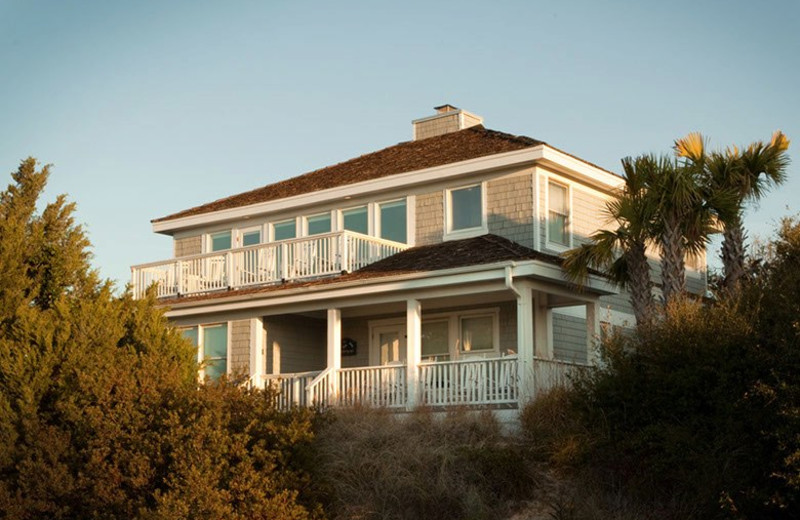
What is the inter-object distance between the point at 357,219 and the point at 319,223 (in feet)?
3.87

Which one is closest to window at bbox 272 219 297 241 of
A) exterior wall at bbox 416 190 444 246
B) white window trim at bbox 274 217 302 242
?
white window trim at bbox 274 217 302 242

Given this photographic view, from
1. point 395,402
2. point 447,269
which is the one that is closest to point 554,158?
point 447,269

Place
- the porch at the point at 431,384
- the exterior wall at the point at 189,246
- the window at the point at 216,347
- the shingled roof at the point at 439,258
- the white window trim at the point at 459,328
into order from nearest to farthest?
the porch at the point at 431,384
the shingled roof at the point at 439,258
the white window trim at the point at 459,328
the window at the point at 216,347
the exterior wall at the point at 189,246

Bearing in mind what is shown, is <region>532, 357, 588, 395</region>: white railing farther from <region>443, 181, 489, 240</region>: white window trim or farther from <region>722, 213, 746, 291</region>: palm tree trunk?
<region>443, 181, 489, 240</region>: white window trim

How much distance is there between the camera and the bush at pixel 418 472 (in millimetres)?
15422

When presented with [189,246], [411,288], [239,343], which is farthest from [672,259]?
[189,246]

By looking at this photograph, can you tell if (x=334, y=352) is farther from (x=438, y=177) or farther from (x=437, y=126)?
(x=437, y=126)

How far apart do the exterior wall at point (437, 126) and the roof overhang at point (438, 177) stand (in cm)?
362

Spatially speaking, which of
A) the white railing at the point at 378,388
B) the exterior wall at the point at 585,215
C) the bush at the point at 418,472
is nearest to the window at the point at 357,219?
the white railing at the point at 378,388

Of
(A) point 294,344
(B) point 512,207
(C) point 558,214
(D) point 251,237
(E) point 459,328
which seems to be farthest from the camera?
(D) point 251,237

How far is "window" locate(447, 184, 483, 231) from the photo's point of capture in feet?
78.1

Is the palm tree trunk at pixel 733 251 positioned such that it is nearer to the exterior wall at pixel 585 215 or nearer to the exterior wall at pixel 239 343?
the exterior wall at pixel 585 215

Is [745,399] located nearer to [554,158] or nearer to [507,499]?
[507,499]

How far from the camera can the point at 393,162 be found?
86.2ft
